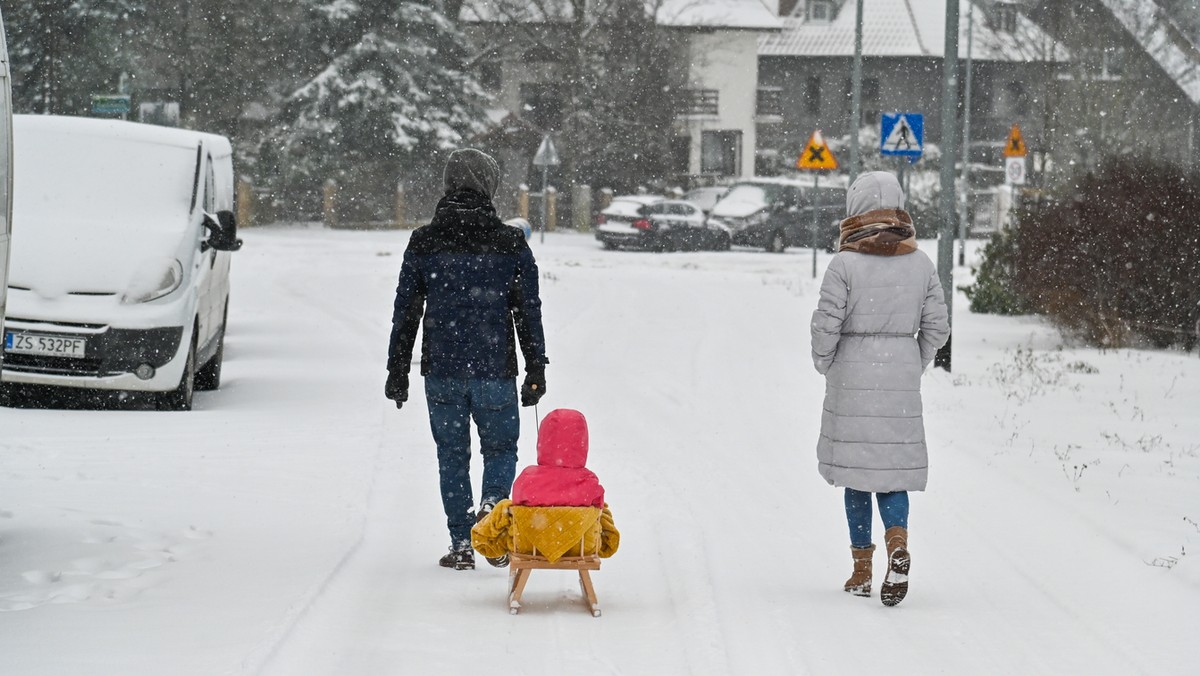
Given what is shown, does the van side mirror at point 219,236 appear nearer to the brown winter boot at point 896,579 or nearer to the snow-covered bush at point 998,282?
the brown winter boot at point 896,579

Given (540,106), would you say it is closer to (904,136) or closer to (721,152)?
(721,152)

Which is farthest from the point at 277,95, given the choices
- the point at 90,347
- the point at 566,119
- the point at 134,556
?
the point at 134,556

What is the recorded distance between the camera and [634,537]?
23.9 ft

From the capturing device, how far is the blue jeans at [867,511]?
20.2 ft

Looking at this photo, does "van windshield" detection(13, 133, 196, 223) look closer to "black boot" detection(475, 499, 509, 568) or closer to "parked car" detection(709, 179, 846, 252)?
"black boot" detection(475, 499, 509, 568)

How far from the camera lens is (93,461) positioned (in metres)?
8.80

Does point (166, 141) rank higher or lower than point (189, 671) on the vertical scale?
higher

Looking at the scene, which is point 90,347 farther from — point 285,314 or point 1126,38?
point 1126,38

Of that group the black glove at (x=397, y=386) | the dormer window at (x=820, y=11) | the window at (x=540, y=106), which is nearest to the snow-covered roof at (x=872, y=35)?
the dormer window at (x=820, y=11)

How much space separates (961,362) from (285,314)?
8340 millimetres

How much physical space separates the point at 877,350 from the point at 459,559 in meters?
1.84

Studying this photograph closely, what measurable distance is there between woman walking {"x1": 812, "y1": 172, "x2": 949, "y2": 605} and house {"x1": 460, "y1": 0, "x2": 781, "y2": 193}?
4591cm

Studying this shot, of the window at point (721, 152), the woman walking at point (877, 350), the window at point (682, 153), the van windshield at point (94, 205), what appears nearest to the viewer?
the woman walking at point (877, 350)

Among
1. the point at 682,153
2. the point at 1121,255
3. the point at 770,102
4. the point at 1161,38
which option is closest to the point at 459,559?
the point at 1121,255
